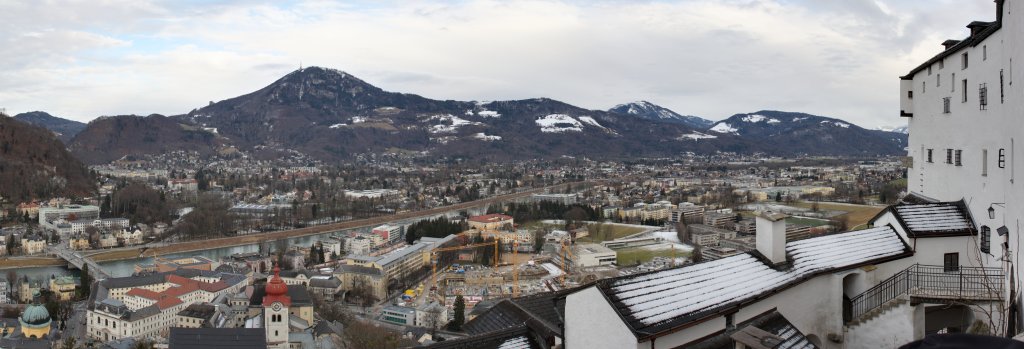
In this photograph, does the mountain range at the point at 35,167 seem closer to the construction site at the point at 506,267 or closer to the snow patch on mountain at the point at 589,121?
the construction site at the point at 506,267

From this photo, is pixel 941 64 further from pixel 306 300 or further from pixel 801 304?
pixel 306 300

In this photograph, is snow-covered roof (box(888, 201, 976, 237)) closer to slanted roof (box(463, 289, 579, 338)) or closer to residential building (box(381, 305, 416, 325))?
slanted roof (box(463, 289, 579, 338))

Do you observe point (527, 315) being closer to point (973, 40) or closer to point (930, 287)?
point (930, 287)

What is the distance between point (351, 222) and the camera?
108 ft

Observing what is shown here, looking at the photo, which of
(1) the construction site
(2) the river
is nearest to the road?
(2) the river

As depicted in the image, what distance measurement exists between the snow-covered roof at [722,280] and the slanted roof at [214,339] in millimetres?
8283

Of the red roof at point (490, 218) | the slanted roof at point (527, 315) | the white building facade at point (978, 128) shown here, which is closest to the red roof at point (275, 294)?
the slanted roof at point (527, 315)

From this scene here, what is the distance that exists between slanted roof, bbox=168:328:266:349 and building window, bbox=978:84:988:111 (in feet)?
29.4

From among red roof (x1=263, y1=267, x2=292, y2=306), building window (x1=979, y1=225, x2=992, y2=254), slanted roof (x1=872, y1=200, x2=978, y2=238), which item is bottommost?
red roof (x1=263, y1=267, x2=292, y2=306)

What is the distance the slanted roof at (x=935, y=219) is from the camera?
3.85m

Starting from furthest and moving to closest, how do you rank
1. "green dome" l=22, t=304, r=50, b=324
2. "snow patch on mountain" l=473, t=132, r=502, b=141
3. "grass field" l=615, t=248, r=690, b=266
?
"snow patch on mountain" l=473, t=132, r=502, b=141
"grass field" l=615, t=248, r=690, b=266
"green dome" l=22, t=304, r=50, b=324

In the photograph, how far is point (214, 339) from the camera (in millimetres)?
9891

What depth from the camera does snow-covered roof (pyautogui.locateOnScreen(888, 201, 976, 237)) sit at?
12.6 ft

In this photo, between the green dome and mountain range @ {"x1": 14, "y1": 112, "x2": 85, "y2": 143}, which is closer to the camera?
the green dome
